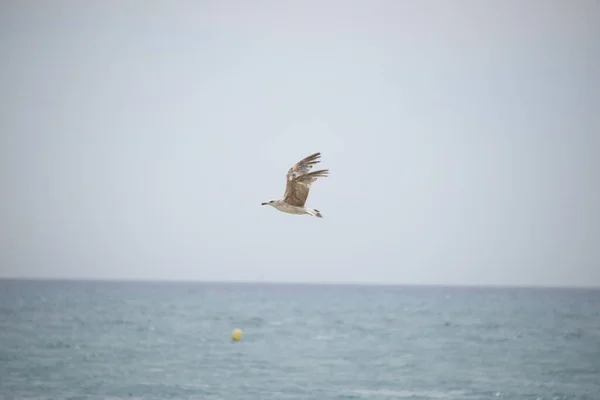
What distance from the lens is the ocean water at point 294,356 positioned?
103 feet

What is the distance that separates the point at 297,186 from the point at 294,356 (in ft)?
96.0

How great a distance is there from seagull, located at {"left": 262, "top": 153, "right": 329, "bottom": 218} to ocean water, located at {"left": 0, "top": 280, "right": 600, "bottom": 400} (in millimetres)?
18172

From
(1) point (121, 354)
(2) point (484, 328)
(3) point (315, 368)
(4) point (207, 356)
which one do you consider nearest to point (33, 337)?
(1) point (121, 354)

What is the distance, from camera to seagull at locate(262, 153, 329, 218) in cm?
1252

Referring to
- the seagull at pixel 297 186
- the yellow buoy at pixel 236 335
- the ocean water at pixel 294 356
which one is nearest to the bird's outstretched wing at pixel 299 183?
the seagull at pixel 297 186

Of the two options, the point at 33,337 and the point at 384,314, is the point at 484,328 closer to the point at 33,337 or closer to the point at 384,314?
the point at 384,314

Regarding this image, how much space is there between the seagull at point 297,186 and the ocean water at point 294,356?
59.6 feet

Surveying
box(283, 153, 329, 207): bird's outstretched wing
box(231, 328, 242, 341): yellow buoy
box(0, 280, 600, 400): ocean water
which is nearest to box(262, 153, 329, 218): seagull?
box(283, 153, 329, 207): bird's outstretched wing

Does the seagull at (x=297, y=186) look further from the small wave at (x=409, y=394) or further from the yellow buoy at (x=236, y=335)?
the yellow buoy at (x=236, y=335)

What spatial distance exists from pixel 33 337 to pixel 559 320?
41.0 metres

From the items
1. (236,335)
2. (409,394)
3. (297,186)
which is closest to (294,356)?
(236,335)

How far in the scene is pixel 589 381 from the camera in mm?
34469

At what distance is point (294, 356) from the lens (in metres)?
40.7

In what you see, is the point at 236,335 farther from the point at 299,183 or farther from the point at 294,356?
the point at 299,183
